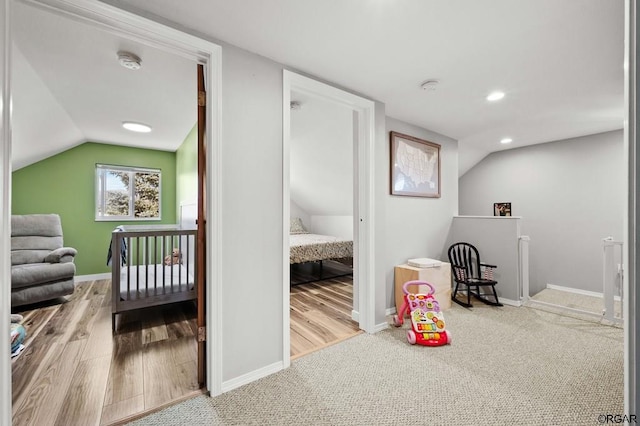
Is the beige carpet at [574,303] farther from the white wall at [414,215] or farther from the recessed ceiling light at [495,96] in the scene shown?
the recessed ceiling light at [495,96]

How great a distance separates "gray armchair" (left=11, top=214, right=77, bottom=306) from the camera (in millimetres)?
2992

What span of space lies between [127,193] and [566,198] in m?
7.06

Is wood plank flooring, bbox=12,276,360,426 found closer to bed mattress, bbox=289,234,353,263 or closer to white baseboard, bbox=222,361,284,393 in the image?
white baseboard, bbox=222,361,284,393

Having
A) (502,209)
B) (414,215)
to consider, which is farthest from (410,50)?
(502,209)

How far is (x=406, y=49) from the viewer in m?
1.81

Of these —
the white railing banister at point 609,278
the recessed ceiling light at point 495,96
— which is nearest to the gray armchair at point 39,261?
the recessed ceiling light at point 495,96

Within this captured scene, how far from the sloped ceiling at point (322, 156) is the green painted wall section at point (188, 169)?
4.46 feet

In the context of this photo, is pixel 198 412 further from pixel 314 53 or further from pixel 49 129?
pixel 49 129

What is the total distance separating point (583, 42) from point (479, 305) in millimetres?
2744

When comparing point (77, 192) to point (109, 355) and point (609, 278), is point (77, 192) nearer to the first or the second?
point (109, 355)

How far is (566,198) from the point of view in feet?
13.5

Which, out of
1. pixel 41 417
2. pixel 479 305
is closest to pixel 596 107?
pixel 479 305

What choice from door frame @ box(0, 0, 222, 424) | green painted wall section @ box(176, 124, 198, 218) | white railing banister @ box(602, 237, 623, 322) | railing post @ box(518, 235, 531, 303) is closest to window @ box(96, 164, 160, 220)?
green painted wall section @ box(176, 124, 198, 218)

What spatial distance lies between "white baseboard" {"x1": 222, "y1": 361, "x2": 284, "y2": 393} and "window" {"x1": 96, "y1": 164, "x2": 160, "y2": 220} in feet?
13.4
